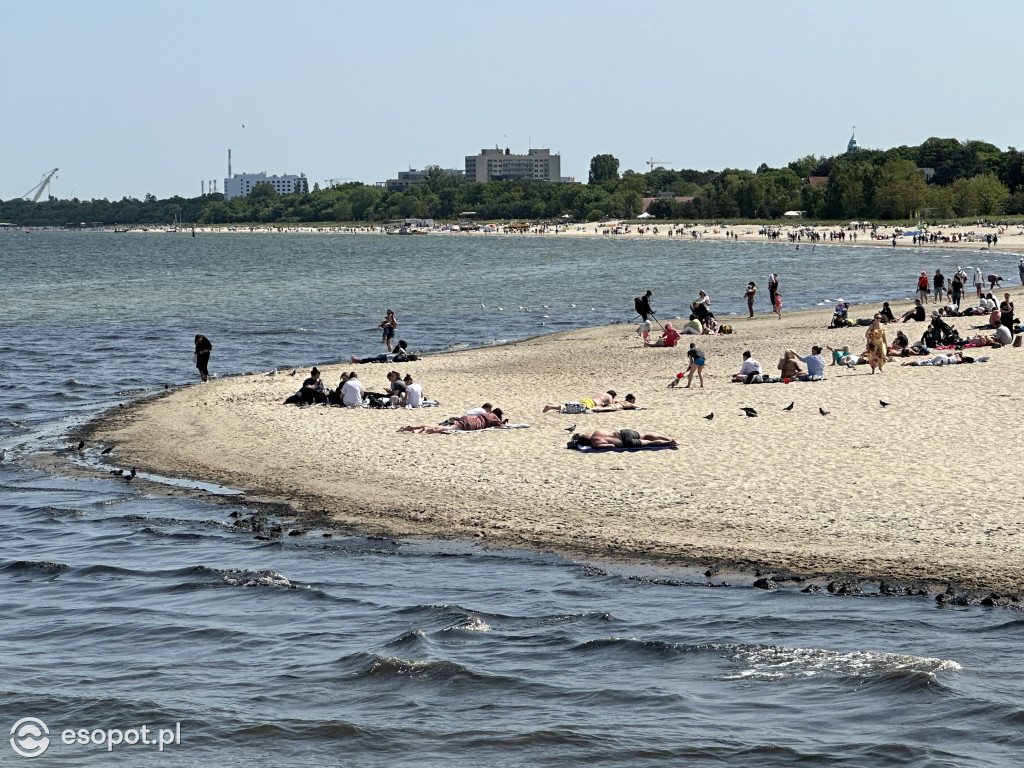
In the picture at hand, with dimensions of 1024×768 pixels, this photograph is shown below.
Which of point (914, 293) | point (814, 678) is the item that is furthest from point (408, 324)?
point (814, 678)

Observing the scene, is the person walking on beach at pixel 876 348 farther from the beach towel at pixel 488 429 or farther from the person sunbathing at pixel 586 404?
the beach towel at pixel 488 429

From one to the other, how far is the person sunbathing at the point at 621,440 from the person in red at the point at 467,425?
2.44 m

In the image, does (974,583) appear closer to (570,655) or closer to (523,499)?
(570,655)

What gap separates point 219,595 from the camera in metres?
13.7

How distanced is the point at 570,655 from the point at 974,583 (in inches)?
167

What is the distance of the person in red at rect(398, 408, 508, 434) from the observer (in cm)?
2059

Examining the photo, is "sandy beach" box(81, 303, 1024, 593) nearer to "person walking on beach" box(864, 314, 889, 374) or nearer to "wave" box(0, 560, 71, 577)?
"person walking on beach" box(864, 314, 889, 374)

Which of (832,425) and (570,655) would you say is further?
(832,425)

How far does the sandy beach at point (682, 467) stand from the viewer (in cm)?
1404

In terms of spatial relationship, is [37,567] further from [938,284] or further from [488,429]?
[938,284]

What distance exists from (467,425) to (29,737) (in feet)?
36.6

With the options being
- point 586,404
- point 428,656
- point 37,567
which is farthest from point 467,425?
point 428,656

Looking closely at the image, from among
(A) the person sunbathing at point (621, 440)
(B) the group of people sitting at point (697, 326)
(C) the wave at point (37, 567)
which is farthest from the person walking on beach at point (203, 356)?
(C) the wave at point (37, 567)

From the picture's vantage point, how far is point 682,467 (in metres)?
17.4
